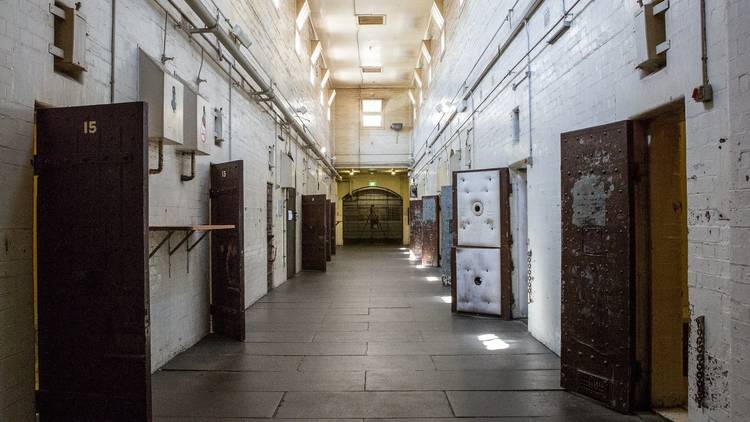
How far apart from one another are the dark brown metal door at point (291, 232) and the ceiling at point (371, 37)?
17.9 ft

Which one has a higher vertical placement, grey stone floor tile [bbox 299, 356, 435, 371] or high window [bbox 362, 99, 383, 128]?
high window [bbox 362, 99, 383, 128]

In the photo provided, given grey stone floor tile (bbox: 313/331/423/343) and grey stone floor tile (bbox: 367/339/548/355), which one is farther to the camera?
grey stone floor tile (bbox: 313/331/423/343)

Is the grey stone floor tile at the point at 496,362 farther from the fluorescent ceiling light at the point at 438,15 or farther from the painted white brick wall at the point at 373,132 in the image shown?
the painted white brick wall at the point at 373,132

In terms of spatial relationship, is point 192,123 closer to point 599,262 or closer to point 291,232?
point 599,262

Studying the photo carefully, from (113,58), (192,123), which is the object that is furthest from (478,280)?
(113,58)

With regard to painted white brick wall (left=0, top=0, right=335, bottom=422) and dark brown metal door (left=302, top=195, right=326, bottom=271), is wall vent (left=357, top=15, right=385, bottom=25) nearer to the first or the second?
painted white brick wall (left=0, top=0, right=335, bottom=422)

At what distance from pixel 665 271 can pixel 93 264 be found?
4.00 metres

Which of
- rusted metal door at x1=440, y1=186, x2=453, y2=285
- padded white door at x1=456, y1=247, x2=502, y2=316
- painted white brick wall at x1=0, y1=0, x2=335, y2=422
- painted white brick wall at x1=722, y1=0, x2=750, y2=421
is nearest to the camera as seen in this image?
painted white brick wall at x1=722, y1=0, x2=750, y2=421

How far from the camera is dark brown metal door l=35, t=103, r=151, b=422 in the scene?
2943 mm

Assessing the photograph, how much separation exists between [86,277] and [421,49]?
15164mm

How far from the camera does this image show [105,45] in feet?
12.2

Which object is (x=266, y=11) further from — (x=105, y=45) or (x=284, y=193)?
(x=105, y=45)

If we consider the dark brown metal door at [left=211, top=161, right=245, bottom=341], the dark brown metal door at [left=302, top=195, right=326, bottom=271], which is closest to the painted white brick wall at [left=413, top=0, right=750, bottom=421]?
the dark brown metal door at [left=211, top=161, right=245, bottom=341]

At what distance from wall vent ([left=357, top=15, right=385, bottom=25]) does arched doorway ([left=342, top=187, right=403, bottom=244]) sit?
1176 cm
